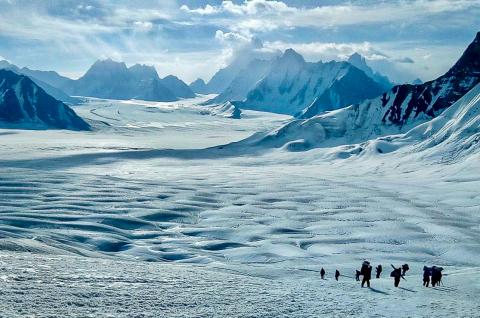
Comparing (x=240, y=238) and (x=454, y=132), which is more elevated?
(x=454, y=132)

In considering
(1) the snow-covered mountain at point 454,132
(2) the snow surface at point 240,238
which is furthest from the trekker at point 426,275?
(1) the snow-covered mountain at point 454,132

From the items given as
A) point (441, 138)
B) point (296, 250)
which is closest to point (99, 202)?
point (296, 250)

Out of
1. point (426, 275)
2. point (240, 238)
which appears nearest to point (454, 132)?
point (240, 238)

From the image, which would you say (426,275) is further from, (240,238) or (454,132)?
(454,132)

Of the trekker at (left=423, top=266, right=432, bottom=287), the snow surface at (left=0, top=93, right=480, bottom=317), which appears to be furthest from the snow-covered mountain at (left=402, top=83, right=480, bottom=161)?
the trekker at (left=423, top=266, right=432, bottom=287)

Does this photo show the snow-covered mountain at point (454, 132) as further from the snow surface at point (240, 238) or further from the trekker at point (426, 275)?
the trekker at point (426, 275)

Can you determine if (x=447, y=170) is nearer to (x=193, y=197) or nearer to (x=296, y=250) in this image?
(x=193, y=197)

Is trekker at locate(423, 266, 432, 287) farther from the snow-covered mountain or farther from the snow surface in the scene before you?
the snow-covered mountain

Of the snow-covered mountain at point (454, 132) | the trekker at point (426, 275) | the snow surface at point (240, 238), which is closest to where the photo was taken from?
the snow surface at point (240, 238)
